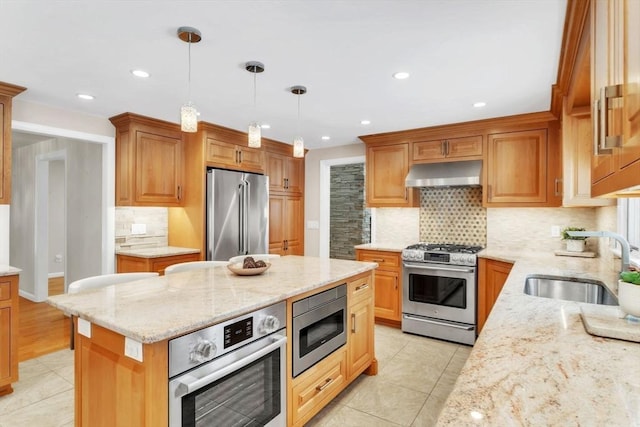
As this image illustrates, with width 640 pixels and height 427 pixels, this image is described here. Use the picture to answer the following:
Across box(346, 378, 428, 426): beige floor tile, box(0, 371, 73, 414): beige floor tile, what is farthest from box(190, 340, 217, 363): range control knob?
box(0, 371, 73, 414): beige floor tile

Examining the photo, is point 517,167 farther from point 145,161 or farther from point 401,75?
point 145,161

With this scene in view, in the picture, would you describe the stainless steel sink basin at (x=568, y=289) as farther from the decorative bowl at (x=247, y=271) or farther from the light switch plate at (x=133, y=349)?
the light switch plate at (x=133, y=349)

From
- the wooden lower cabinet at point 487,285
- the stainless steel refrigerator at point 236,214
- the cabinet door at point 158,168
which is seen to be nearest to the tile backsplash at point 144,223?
the cabinet door at point 158,168

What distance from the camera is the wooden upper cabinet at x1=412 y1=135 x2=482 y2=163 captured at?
3.81 metres

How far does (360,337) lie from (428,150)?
94.5 inches

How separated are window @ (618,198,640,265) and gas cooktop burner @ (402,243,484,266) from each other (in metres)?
1.17

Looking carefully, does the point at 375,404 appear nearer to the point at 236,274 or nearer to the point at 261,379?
the point at 261,379

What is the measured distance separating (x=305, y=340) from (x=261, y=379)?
15.0 inches

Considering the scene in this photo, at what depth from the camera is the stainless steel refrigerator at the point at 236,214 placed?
13.1ft

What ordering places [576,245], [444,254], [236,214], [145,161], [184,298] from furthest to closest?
[236,214] → [145,161] → [444,254] → [576,245] → [184,298]

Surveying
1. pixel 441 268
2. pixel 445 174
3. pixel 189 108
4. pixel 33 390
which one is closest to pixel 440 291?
pixel 441 268

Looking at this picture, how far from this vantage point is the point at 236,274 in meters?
2.25

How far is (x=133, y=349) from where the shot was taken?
1.30 meters

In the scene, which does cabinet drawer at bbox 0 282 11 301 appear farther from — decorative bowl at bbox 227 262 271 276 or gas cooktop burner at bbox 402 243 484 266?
gas cooktop burner at bbox 402 243 484 266
